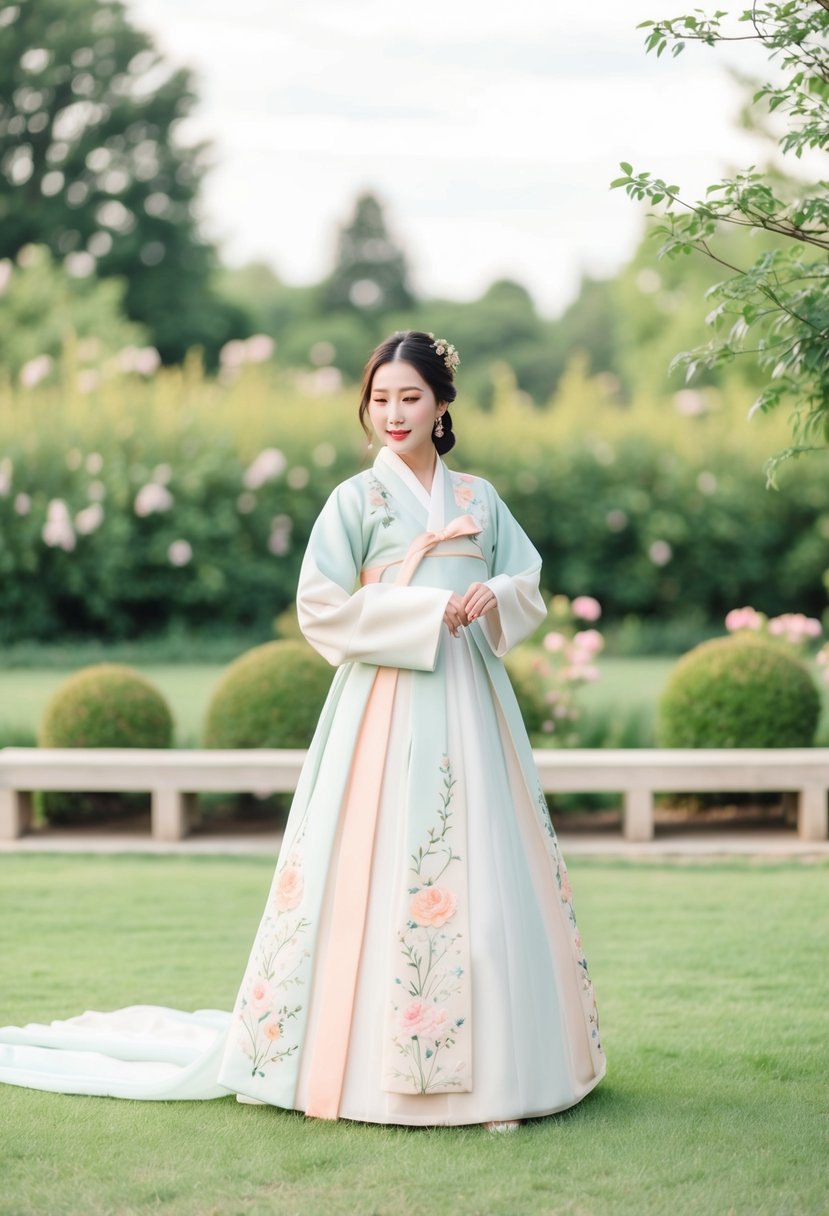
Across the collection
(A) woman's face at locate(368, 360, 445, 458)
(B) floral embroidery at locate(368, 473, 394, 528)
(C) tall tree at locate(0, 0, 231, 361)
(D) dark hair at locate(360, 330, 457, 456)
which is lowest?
(B) floral embroidery at locate(368, 473, 394, 528)

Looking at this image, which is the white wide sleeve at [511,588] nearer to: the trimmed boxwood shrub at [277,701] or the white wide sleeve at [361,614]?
the white wide sleeve at [361,614]

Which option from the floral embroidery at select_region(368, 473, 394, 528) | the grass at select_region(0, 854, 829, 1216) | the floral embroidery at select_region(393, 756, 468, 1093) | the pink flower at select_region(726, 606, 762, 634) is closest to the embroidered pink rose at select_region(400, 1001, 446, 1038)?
the floral embroidery at select_region(393, 756, 468, 1093)

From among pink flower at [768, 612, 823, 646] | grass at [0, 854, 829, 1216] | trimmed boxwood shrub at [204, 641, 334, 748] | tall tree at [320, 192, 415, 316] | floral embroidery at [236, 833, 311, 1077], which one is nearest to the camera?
grass at [0, 854, 829, 1216]

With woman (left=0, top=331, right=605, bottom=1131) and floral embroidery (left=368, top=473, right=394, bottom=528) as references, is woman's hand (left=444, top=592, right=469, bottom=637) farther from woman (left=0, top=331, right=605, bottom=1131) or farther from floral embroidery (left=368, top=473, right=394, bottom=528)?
floral embroidery (left=368, top=473, right=394, bottom=528)

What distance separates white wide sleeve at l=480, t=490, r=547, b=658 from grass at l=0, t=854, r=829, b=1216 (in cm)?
120

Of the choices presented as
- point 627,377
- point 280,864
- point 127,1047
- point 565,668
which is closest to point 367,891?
point 280,864

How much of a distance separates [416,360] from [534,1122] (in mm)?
1909

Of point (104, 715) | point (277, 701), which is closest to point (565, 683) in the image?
point (277, 701)

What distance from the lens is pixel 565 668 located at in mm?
8867

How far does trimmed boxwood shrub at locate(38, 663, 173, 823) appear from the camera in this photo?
8.15 meters

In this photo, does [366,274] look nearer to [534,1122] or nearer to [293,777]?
[293,777]

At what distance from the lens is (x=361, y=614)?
376 cm

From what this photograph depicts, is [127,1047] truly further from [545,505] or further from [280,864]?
[545,505]

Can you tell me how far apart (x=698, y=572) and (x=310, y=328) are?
1229 inches
